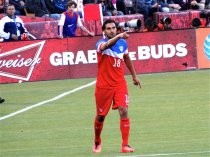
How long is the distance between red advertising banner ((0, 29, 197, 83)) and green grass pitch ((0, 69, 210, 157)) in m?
0.35

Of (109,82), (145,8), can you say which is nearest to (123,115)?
(109,82)

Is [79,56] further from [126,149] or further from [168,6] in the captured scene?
[126,149]

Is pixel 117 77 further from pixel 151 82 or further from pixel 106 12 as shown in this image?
pixel 106 12

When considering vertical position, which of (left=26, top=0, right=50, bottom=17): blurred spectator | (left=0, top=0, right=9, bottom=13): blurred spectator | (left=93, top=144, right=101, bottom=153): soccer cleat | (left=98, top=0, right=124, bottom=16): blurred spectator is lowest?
(left=98, top=0, right=124, bottom=16): blurred spectator

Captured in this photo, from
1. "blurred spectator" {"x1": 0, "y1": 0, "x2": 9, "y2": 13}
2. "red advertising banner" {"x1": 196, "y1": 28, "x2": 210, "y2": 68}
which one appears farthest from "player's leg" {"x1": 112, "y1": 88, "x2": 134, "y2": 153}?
"blurred spectator" {"x1": 0, "y1": 0, "x2": 9, "y2": 13}

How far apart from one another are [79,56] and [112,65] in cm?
1250

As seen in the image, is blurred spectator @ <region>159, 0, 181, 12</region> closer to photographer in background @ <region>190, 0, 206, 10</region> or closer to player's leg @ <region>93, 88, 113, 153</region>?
photographer in background @ <region>190, 0, 206, 10</region>

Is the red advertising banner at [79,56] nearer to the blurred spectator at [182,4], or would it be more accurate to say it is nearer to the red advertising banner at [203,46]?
the red advertising banner at [203,46]

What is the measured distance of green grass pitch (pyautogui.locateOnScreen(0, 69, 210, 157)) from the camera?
47.0 ft

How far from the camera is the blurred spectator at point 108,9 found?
1222 inches

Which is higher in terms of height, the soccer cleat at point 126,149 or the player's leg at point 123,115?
the player's leg at point 123,115

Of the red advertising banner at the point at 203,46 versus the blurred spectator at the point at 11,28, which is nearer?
the red advertising banner at the point at 203,46

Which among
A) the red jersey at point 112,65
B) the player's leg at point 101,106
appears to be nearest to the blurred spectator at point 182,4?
the red jersey at point 112,65

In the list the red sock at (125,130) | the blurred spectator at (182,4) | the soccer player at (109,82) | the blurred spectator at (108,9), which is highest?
the soccer player at (109,82)
